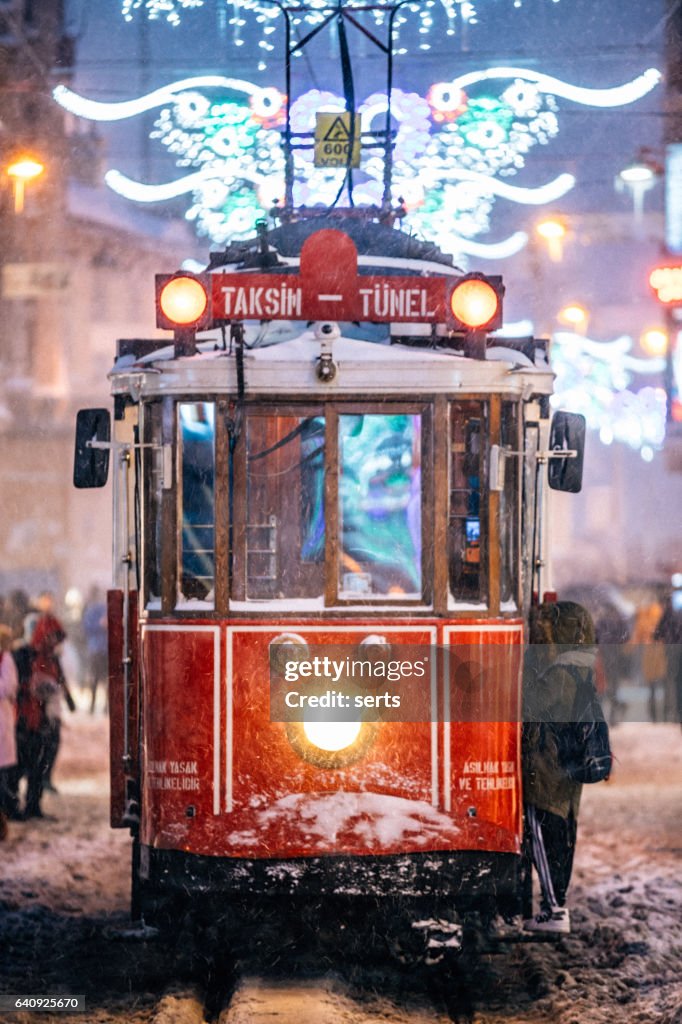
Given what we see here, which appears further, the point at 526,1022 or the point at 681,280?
the point at 681,280

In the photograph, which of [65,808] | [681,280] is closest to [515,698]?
[65,808]

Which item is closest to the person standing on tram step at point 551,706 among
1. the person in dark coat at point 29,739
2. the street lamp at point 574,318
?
the person in dark coat at point 29,739

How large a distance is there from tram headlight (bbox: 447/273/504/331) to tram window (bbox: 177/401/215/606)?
4.15 ft

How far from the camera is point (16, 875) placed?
33.1 ft

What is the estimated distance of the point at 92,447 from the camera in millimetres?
7625

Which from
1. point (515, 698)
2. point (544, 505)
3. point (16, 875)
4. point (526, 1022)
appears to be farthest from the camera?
point (16, 875)

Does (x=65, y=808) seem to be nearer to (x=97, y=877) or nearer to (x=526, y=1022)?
(x=97, y=877)

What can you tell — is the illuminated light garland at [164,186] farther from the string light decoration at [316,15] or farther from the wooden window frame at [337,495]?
the wooden window frame at [337,495]

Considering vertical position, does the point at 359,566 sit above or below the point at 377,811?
above

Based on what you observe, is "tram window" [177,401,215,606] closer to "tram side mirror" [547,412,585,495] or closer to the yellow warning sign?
"tram side mirror" [547,412,585,495]

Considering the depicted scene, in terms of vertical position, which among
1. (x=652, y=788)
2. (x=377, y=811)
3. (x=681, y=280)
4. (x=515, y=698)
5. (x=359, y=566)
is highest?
(x=681, y=280)

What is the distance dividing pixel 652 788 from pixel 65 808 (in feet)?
18.6

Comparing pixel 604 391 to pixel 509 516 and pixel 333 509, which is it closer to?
pixel 509 516

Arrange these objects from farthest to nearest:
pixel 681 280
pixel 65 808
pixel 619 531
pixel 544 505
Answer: pixel 619 531 → pixel 681 280 → pixel 65 808 → pixel 544 505
